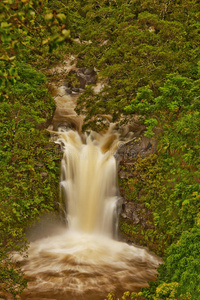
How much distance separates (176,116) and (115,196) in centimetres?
442

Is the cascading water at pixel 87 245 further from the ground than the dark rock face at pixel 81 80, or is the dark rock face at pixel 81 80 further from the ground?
the dark rock face at pixel 81 80

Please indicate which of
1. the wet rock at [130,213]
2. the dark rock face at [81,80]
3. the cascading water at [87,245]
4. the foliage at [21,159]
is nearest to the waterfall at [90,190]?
the cascading water at [87,245]

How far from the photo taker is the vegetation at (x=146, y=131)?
4805mm

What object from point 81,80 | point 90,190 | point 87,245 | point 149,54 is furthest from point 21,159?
point 81,80

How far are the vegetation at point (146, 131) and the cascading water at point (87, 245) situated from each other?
2.11 ft

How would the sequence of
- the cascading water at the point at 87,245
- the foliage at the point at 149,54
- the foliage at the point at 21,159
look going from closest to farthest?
the foliage at the point at 21,159, the cascading water at the point at 87,245, the foliage at the point at 149,54

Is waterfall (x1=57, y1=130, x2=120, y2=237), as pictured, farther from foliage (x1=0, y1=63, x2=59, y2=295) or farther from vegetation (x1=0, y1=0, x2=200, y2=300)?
foliage (x1=0, y1=63, x2=59, y2=295)

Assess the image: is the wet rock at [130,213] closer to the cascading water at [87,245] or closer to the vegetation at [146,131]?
the vegetation at [146,131]

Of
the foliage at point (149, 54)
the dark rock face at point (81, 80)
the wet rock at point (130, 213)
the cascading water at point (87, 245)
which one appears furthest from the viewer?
the dark rock face at point (81, 80)

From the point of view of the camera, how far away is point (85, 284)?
277 inches

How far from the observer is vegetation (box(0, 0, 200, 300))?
4805 mm

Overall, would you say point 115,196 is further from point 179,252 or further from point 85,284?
point 179,252

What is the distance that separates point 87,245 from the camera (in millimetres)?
9500

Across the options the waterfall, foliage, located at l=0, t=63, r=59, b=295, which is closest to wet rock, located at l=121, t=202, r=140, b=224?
the waterfall
